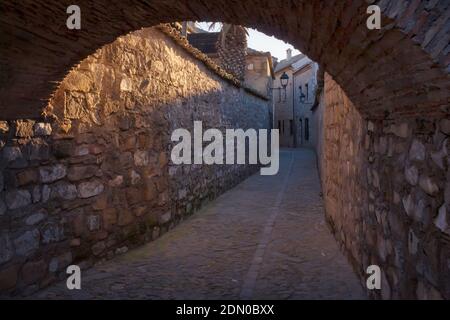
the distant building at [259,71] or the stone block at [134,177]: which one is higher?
the distant building at [259,71]

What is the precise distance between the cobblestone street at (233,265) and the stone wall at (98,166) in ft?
0.99

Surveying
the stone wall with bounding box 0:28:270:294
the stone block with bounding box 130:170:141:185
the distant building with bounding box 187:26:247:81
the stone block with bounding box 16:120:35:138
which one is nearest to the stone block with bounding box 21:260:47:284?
the stone wall with bounding box 0:28:270:294

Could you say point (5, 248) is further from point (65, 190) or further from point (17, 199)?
point (65, 190)

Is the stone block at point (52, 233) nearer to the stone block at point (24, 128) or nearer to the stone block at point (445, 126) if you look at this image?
the stone block at point (24, 128)

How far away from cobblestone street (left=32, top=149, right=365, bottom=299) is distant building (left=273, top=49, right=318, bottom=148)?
835 inches

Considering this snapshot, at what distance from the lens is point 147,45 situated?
5.61m

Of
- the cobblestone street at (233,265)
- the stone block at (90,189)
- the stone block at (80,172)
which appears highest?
the stone block at (80,172)

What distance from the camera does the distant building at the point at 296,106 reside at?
28.4m

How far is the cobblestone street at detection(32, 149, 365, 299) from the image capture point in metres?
3.74

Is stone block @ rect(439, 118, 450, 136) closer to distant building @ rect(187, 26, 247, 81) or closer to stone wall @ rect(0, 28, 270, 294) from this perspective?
stone wall @ rect(0, 28, 270, 294)

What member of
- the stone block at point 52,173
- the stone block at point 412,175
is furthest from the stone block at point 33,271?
the stone block at point 412,175

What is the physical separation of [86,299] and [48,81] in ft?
6.32

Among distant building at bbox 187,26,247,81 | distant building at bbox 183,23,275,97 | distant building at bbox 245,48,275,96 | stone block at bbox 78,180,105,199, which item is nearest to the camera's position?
stone block at bbox 78,180,105,199
